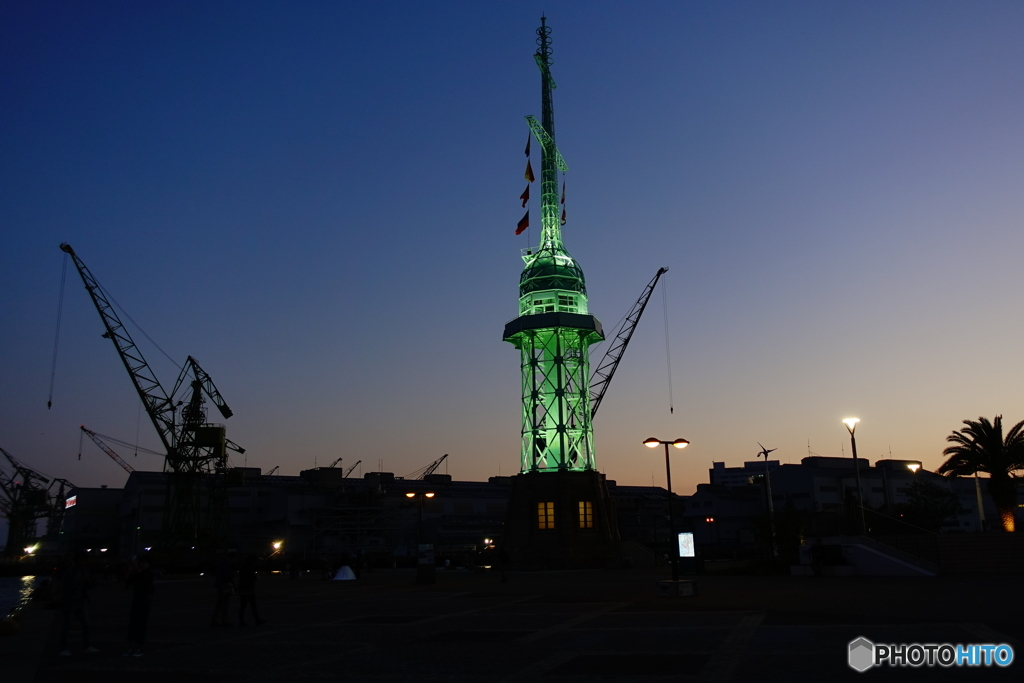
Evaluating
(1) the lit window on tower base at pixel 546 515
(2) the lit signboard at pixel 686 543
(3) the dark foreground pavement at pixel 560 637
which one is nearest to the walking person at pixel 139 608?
(3) the dark foreground pavement at pixel 560 637

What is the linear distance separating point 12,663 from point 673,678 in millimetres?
13605

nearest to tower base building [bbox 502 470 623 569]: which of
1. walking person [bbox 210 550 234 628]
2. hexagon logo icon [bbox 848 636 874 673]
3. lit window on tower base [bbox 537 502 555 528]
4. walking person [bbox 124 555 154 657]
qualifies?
lit window on tower base [bbox 537 502 555 528]

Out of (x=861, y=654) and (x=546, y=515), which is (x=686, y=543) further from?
(x=546, y=515)

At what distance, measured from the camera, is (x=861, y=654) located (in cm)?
1403

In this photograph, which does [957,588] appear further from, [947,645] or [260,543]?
[260,543]

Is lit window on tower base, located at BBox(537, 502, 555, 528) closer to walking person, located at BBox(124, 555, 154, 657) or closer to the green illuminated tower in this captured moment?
the green illuminated tower

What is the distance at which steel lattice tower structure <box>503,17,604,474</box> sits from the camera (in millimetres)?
74562

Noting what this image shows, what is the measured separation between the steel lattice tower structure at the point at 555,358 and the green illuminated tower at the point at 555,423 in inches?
3.7

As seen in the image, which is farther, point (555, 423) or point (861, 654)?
point (555, 423)

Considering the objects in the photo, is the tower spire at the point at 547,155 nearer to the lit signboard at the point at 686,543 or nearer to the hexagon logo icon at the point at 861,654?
the lit signboard at the point at 686,543

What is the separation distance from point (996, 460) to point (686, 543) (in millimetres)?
21020

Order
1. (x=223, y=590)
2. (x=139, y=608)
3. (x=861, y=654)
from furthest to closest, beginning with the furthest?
(x=223, y=590) → (x=139, y=608) → (x=861, y=654)

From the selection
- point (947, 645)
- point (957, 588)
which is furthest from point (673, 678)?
point (957, 588)

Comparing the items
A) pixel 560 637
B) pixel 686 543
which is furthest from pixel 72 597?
pixel 686 543
